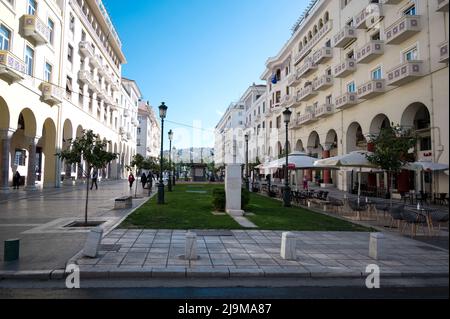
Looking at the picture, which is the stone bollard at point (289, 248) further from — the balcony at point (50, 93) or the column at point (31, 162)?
the balcony at point (50, 93)

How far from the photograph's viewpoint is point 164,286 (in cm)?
590

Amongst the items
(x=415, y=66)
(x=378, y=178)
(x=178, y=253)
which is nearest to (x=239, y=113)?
(x=378, y=178)

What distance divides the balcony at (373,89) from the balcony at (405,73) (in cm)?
161

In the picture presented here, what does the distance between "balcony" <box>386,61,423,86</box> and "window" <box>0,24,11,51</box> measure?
24.0 metres

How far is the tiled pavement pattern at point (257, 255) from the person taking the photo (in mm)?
6707

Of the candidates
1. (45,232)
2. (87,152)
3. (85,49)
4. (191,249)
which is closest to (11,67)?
(87,152)

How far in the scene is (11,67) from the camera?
66.1 ft

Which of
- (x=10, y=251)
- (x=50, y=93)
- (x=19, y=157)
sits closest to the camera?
(x=10, y=251)

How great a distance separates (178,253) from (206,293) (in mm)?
2314

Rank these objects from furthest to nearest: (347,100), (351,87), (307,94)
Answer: (307,94)
(351,87)
(347,100)

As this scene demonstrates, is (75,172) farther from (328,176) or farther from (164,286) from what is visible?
(164,286)

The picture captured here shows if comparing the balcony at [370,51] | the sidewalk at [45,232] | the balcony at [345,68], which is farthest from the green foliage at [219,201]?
the balcony at [345,68]

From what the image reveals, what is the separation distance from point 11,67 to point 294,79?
3192 centimetres

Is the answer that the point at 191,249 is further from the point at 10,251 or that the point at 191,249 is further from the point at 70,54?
the point at 70,54
